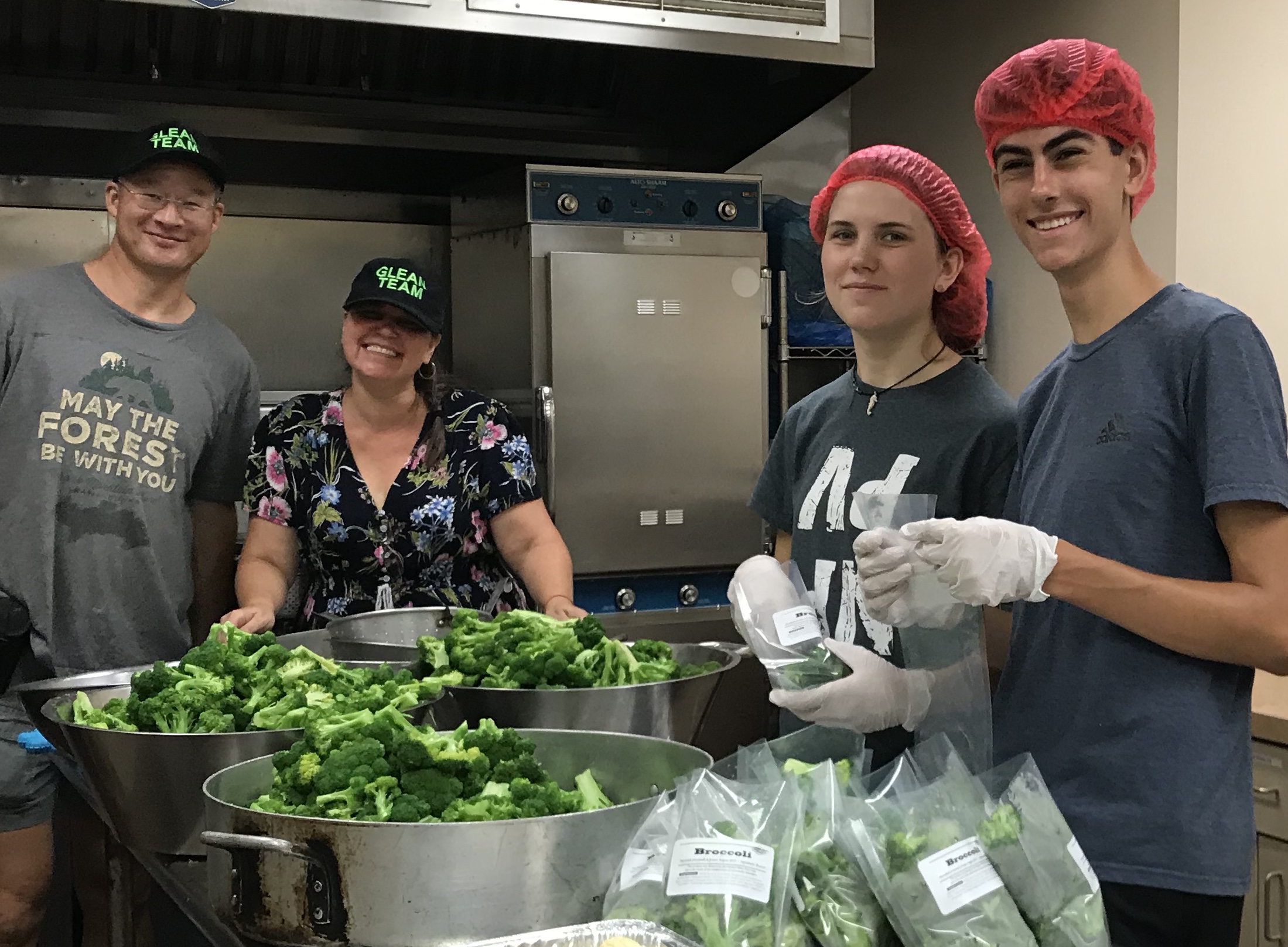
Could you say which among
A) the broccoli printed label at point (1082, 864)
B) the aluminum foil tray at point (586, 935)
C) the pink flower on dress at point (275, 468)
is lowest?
the aluminum foil tray at point (586, 935)

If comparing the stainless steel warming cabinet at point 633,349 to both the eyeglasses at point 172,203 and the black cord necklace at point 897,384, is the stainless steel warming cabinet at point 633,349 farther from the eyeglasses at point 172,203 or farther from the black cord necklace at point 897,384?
the black cord necklace at point 897,384

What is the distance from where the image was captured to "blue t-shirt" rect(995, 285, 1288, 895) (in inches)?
52.2

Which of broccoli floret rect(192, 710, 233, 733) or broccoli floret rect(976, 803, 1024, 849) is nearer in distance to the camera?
broccoli floret rect(976, 803, 1024, 849)

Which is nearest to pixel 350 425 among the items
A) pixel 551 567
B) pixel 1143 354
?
pixel 551 567

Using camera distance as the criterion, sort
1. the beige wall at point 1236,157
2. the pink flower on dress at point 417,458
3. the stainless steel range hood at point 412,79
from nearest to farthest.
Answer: the pink flower on dress at point 417,458
the beige wall at point 1236,157
the stainless steel range hood at point 412,79

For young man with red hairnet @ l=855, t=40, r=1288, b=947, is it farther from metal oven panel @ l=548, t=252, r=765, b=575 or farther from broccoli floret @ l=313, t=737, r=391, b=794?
metal oven panel @ l=548, t=252, r=765, b=575

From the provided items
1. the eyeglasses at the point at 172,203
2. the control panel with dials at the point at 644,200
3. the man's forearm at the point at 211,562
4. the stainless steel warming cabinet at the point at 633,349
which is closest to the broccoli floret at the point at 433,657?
the man's forearm at the point at 211,562

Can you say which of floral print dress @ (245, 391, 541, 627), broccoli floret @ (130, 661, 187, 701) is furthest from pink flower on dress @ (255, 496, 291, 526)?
broccoli floret @ (130, 661, 187, 701)

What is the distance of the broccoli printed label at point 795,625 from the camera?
144 centimetres

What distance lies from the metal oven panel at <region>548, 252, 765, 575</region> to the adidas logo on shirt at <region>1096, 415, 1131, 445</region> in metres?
2.07

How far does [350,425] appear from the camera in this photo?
7.65 ft

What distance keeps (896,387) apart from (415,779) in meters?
0.95

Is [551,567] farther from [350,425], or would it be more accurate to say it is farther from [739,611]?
[739,611]

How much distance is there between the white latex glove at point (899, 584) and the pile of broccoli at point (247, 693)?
0.51 metres
